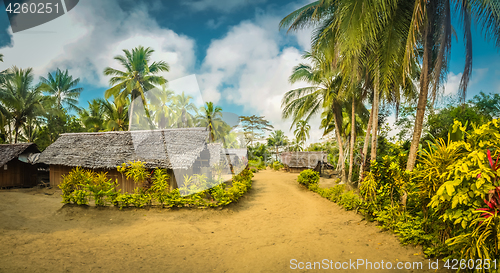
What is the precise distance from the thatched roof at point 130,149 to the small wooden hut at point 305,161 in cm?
1381

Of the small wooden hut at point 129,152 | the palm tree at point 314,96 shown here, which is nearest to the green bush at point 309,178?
the palm tree at point 314,96

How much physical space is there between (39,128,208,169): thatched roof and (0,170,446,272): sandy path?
223cm

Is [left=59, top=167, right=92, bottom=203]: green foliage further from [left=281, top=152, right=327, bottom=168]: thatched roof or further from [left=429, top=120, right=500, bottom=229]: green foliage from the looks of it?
[left=281, top=152, right=327, bottom=168]: thatched roof

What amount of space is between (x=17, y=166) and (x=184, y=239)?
1286cm

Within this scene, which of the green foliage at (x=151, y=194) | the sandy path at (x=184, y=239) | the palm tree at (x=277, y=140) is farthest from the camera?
the palm tree at (x=277, y=140)

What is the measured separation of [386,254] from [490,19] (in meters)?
5.38

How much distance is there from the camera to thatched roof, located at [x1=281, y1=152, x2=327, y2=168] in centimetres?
2228

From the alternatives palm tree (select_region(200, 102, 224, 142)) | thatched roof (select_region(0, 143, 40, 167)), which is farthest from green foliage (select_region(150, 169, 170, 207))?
palm tree (select_region(200, 102, 224, 142))

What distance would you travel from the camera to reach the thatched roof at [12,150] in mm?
11419

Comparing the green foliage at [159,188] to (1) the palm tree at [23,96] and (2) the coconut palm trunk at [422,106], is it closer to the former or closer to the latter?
(2) the coconut palm trunk at [422,106]

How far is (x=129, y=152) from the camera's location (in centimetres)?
1011

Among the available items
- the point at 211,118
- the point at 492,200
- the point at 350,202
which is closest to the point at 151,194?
the point at 350,202

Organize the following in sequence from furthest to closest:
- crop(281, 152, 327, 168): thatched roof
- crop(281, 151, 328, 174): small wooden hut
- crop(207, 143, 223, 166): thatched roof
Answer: crop(281, 152, 327, 168): thatched roof
crop(281, 151, 328, 174): small wooden hut
crop(207, 143, 223, 166): thatched roof

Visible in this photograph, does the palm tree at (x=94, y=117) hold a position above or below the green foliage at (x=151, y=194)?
above
